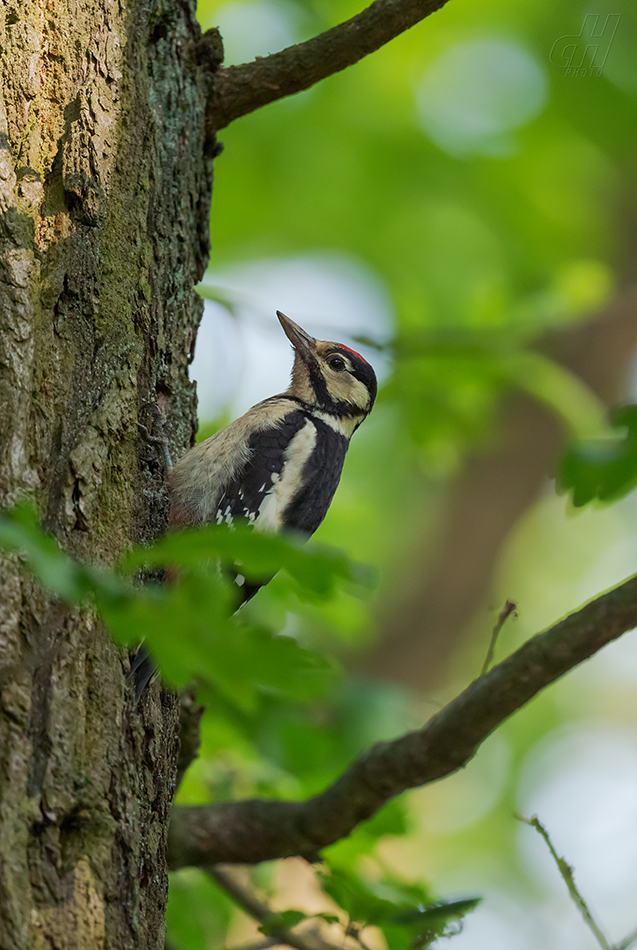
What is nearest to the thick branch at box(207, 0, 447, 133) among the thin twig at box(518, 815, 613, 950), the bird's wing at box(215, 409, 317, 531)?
the bird's wing at box(215, 409, 317, 531)

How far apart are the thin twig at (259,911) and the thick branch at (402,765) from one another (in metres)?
0.20

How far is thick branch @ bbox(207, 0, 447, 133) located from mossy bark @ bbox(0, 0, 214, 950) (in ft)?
0.24

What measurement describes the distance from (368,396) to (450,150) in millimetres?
3804

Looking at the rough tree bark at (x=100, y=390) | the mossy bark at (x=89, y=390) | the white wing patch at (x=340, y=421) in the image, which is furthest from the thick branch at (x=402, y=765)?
the white wing patch at (x=340, y=421)

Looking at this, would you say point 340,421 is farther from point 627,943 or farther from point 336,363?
point 627,943

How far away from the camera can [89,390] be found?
1956mm

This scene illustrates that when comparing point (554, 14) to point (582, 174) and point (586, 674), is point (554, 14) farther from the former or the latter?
point (586, 674)

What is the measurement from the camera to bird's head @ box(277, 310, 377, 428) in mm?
3992

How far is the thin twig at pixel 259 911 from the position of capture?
254 centimetres

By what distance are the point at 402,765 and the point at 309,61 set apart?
178 centimetres

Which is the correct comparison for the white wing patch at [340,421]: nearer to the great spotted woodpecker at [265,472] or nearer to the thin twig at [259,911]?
the great spotted woodpecker at [265,472]

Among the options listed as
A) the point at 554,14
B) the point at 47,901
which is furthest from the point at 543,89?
the point at 47,901

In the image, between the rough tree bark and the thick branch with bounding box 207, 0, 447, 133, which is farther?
the thick branch with bounding box 207, 0, 447, 133

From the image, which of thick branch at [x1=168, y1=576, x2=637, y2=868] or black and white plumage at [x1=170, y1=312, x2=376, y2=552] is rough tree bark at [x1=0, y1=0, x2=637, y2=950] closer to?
thick branch at [x1=168, y1=576, x2=637, y2=868]
